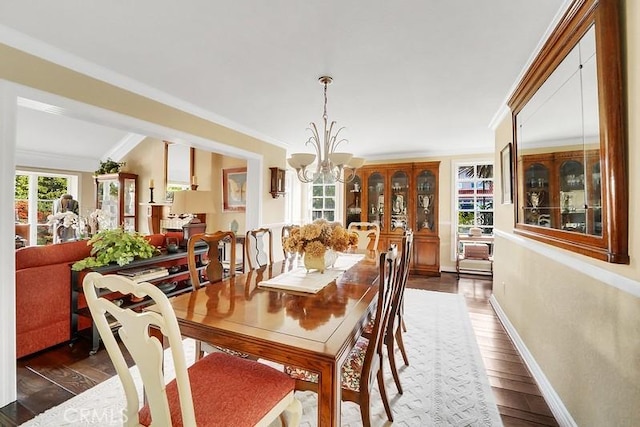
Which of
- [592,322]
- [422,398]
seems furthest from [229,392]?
[592,322]

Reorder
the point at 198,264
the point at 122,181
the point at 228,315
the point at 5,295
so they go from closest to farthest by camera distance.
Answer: the point at 228,315, the point at 5,295, the point at 198,264, the point at 122,181

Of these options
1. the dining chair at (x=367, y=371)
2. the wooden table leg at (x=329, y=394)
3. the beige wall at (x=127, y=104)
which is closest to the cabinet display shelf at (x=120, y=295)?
the beige wall at (x=127, y=104)

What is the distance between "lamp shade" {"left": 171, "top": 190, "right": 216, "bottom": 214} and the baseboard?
3592 millimetres

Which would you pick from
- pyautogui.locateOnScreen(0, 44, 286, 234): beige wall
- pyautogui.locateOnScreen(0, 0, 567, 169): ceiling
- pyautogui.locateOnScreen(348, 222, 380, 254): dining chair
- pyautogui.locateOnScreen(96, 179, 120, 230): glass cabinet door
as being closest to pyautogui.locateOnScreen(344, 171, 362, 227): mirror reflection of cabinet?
pyautogui.locateOnScreen(0, 44, 286, 234): beige wall

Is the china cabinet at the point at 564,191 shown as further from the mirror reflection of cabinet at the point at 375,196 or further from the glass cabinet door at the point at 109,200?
the glass cabinet door at the point at 109,200

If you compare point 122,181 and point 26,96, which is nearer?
point 26,96

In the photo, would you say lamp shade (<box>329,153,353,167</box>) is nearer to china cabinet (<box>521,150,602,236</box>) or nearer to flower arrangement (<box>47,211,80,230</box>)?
china cabinet (<box>521,150,602,236</box>)

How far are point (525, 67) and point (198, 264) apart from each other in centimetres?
372

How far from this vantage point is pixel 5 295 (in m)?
1.79

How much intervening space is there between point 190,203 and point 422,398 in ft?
10.6

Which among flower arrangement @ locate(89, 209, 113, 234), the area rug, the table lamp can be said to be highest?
the table lamp

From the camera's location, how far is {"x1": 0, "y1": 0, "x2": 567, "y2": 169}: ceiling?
168cm

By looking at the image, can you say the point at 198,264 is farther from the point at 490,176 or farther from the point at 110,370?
the point at 490,176

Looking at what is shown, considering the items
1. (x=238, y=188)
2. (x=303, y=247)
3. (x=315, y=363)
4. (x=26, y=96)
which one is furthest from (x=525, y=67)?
(x=238, y=188)
